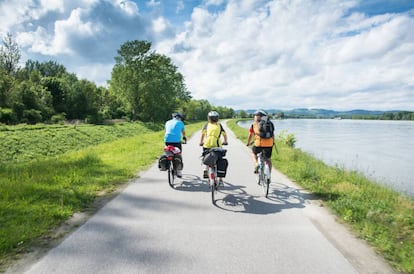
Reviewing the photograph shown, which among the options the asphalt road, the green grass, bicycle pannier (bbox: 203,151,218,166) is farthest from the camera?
the green grass

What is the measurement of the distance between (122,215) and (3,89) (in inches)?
1483

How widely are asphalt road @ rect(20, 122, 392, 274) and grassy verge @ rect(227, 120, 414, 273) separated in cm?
26

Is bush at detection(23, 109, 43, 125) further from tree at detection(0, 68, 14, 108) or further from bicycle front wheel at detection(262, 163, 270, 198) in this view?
bicycle front wheel at detection(262, 163, 270, 198)

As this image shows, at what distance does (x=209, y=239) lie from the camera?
12.9 ft

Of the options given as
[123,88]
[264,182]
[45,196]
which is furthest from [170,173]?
[123,88]

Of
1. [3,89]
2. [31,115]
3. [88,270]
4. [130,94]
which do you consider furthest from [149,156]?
[130,94]

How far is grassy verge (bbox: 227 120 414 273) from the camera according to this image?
3816mm

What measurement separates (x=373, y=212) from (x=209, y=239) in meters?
3.22

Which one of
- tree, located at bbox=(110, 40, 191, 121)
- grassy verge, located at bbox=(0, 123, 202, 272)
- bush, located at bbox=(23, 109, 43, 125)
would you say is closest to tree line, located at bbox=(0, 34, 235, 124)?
tree, located at bbox=(110, 40, 191, 121)

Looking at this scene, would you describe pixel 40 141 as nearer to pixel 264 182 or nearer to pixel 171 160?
pixel 171 160

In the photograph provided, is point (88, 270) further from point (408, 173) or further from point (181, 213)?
point (408, 173)

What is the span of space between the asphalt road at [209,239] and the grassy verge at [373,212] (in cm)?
26

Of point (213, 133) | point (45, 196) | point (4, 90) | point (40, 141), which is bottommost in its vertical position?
point (40, 141)

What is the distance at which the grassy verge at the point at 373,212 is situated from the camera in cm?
382
